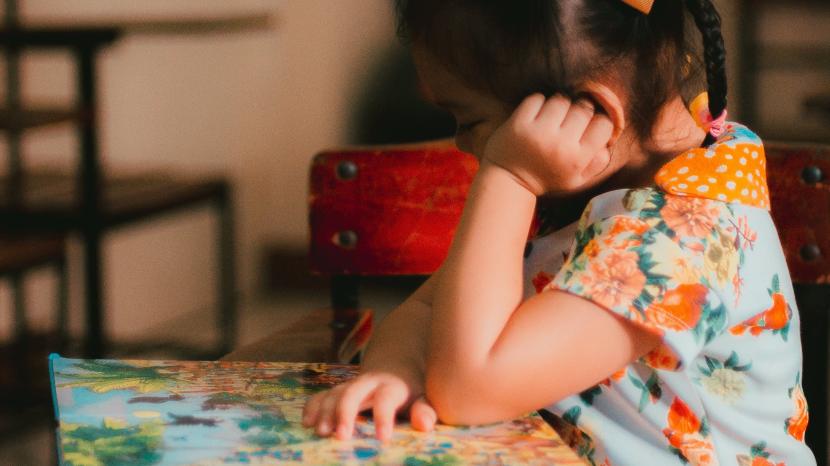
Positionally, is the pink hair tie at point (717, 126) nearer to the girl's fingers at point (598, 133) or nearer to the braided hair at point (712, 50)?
the braided hair at point (712, 50)

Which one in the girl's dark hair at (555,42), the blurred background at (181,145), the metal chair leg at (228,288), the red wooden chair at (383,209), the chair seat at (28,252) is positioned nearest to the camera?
the girl's dark hair at (555,42)

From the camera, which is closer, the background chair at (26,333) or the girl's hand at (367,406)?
the girl's hand at (367,406)

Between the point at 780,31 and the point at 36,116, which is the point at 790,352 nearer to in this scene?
the point at 36,116

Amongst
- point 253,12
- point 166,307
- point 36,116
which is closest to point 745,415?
point 36,116

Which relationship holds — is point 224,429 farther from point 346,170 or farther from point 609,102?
point 346,170

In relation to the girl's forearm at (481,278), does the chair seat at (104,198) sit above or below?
below

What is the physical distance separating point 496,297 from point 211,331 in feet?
9.09

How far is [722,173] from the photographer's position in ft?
2.76

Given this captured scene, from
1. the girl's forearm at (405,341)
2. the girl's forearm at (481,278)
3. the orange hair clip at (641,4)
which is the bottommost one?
the girl's forearm at (405,341)

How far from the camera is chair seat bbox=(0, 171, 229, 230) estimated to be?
2260 mm

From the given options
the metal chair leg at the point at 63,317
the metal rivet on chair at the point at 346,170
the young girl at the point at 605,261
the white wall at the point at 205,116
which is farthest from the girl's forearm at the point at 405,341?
the white wall at the point at 205,116

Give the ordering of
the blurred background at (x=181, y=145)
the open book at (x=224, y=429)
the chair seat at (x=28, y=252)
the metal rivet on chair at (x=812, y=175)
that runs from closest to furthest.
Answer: the open book at (x=224, y=429), the metal rivet on chair at (x=812, y=175), the chair seat at (x=28, y=252), the blurred background at (x=181, y=145)

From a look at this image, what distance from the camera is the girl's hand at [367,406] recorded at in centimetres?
63

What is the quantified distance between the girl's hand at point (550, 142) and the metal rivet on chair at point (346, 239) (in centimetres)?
41
